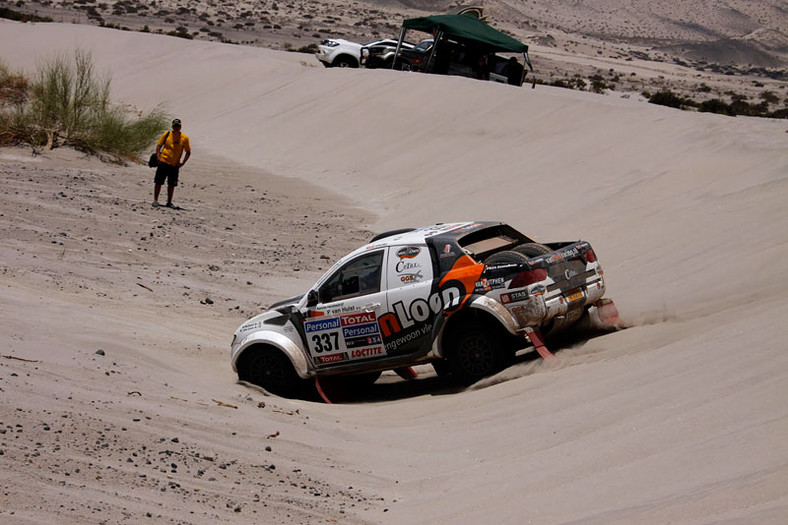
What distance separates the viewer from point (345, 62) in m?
41.9

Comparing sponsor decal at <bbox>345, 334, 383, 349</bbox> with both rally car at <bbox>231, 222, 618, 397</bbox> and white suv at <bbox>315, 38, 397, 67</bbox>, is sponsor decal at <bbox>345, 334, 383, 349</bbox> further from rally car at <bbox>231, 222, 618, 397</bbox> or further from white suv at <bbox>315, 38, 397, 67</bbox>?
white suv at <bbox>315, 38, 397, 67</bbox>

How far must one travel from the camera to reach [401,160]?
1131 inches

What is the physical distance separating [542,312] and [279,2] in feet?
292

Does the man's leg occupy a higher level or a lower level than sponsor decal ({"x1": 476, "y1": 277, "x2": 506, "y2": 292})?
lower

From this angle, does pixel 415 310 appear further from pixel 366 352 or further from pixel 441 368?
pixel 441 368

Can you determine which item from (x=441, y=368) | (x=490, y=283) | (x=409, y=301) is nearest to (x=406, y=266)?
(x=409, y=301)

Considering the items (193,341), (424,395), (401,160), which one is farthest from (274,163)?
(424,395)

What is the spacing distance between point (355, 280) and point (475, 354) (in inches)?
57.9

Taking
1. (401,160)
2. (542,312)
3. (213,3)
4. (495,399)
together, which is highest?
(542,312)

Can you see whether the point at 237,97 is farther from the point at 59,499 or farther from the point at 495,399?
the point at 59,499

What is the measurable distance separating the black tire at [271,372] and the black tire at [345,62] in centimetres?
3189

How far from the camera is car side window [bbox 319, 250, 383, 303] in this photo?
1070 centimetres

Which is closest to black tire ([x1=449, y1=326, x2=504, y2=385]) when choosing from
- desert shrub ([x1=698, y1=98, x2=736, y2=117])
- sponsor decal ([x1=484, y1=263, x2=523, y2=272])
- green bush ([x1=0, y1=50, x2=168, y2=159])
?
sponsor decal ([x1=484, y1=263, x2=523, y2=272])

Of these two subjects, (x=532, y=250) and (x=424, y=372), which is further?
(x=424, y=372)
